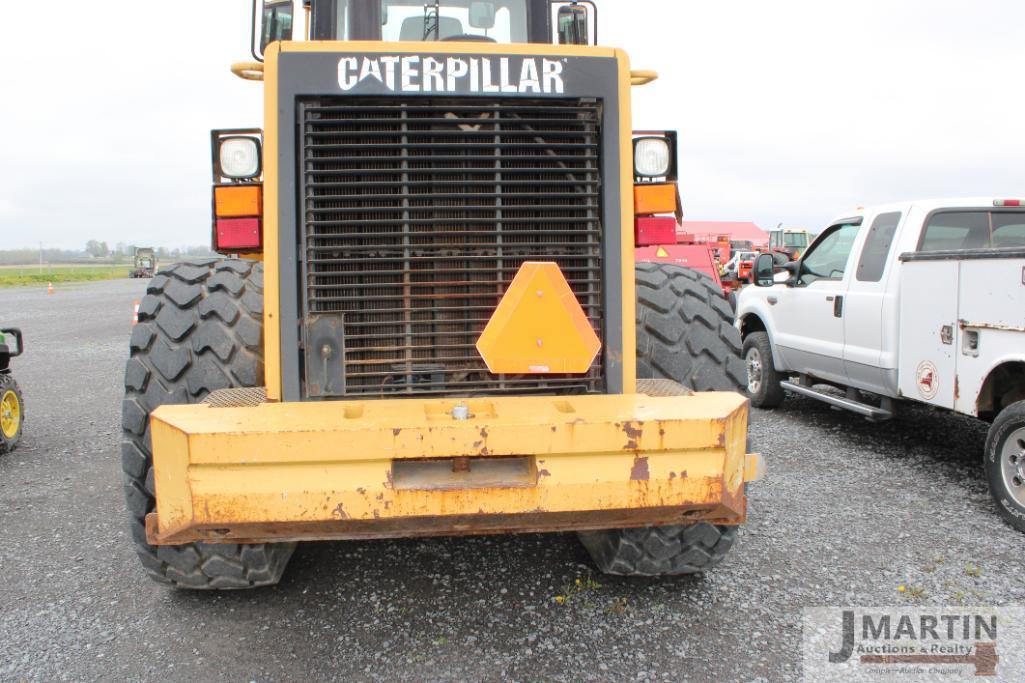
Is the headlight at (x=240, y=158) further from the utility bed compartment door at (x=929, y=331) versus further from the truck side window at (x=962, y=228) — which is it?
the truck side window at (x=962, y=228)

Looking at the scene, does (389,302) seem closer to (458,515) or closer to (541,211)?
(541,211)

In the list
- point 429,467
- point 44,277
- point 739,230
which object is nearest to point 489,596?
point 429,467

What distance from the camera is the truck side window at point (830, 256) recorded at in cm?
657

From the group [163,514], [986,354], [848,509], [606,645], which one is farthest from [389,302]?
[986,354]

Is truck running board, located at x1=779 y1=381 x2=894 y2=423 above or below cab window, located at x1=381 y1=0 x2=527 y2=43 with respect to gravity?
below

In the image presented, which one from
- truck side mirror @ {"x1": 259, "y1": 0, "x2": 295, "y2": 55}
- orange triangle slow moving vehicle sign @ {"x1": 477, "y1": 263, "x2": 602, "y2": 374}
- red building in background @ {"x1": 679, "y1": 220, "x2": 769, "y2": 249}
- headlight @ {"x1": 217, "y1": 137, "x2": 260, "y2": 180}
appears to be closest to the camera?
orange triangle slow moving vehicle sign @ {"x1": 477, "y1": 263, "x2": 602, "y2": 374}

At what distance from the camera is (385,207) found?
2918mm

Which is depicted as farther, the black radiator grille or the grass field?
the grass field

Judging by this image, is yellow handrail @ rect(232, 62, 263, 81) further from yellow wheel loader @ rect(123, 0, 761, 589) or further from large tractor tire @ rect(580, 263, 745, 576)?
large tractor tire @ rect(580, 263, 745, 576)

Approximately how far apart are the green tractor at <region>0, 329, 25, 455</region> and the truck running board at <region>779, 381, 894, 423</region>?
265 inches

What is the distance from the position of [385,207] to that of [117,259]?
4839 inches

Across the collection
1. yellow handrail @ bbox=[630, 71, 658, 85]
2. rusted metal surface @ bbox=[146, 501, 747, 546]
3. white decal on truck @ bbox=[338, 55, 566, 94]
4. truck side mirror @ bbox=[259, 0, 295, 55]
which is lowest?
rusted metal surface @ bbox=[146, 501, 747, 546]

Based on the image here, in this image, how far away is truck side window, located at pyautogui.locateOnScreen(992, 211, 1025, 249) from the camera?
5598 mm

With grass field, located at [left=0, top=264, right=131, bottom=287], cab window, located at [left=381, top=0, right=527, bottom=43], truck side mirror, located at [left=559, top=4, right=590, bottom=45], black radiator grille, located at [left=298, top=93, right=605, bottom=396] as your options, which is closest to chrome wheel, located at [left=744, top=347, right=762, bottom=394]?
truck side mirror, located at [left=559, top=4, right=590, bottom=45]
